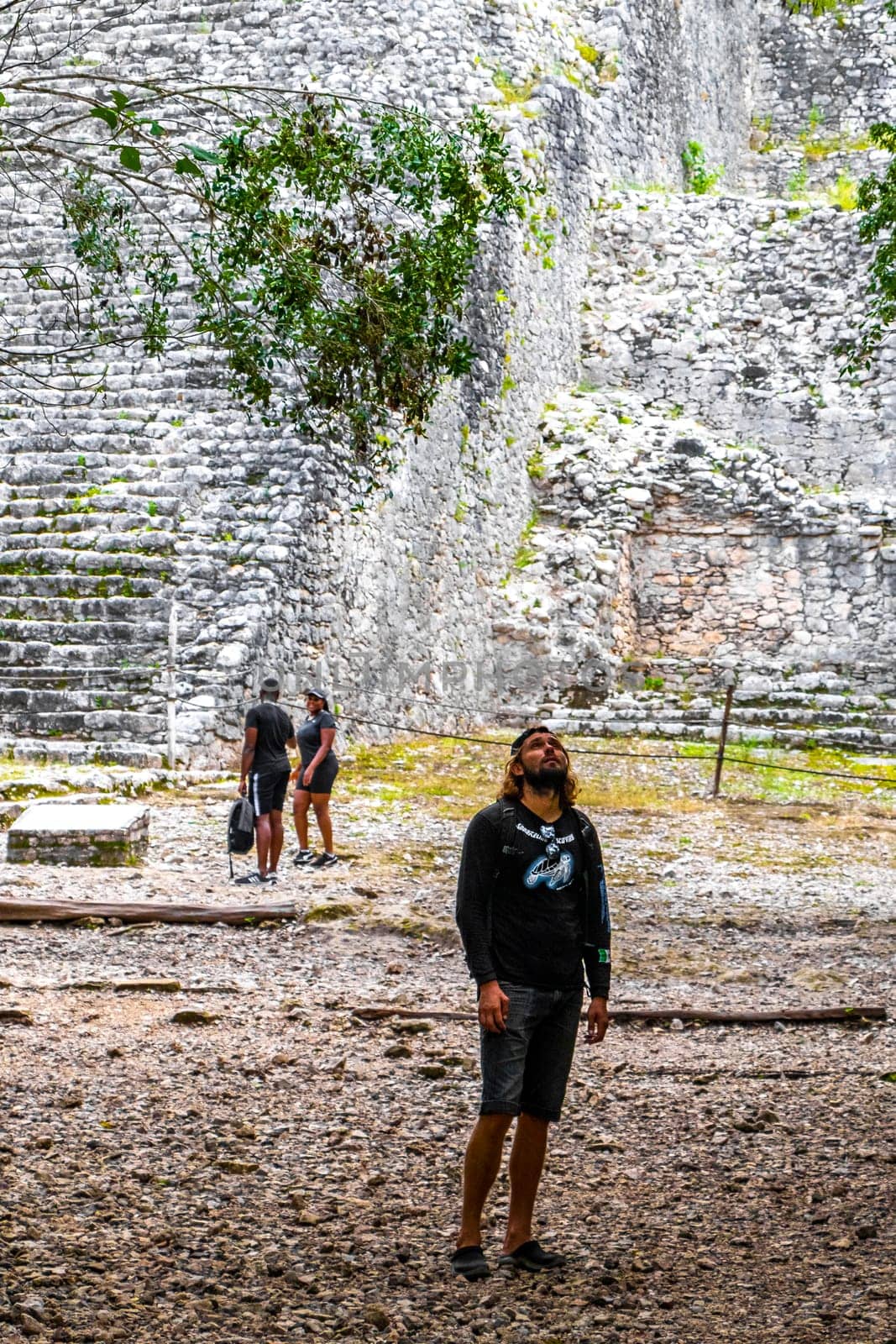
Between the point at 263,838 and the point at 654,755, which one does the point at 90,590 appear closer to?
the point at 654,755

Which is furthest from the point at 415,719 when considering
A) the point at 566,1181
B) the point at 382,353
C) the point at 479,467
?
the point at 566,1181

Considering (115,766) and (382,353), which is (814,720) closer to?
(115,766)

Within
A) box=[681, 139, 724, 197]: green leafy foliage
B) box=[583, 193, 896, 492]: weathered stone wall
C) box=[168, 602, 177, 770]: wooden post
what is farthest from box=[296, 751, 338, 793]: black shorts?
box=[681, 139, 724, 197]: green leafy foliage

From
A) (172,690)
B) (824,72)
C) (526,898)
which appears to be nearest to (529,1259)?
(526,898)

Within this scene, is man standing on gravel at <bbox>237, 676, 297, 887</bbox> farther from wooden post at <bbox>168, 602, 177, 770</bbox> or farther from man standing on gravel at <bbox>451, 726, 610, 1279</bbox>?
man standing on gravel at <bbox>451, 726, 610, 1279</bbox>

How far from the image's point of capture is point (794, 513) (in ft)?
59.6

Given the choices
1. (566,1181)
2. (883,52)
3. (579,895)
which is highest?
(883,52)

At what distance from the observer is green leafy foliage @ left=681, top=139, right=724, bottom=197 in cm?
2409

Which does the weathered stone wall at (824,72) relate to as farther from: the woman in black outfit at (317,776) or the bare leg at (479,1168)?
the bare leg at (479,1168)

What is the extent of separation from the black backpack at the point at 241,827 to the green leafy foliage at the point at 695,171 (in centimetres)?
1792

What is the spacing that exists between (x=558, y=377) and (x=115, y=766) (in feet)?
31.0

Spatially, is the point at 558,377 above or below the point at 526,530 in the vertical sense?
above

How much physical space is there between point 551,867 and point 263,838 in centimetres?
529

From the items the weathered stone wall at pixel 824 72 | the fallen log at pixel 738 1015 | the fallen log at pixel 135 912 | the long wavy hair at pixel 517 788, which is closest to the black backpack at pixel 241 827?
the fallen log at pixel 135 912
